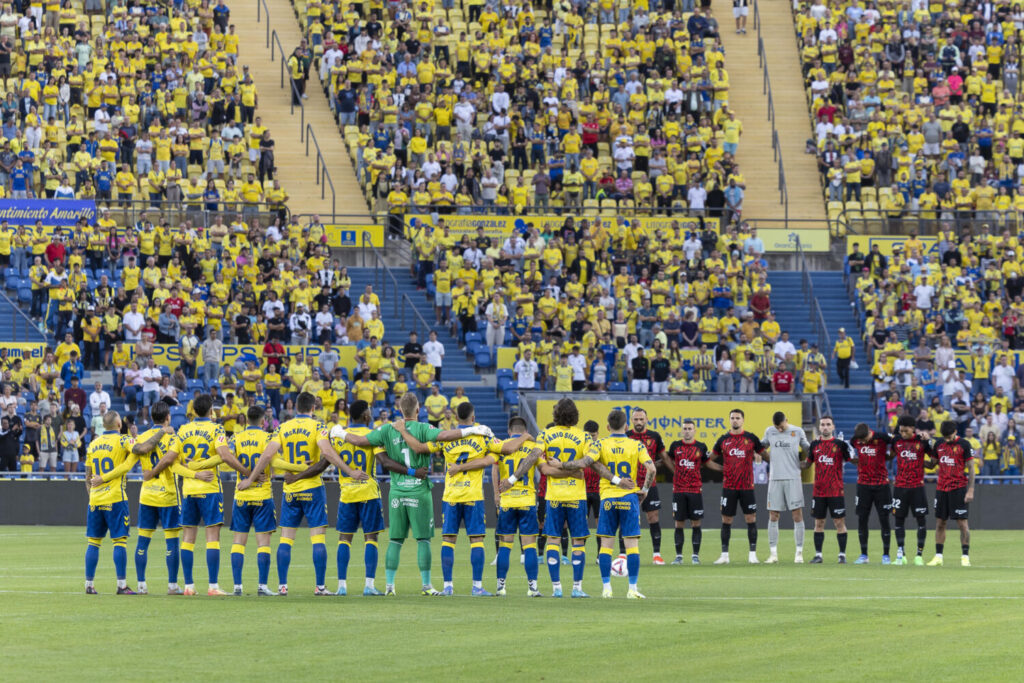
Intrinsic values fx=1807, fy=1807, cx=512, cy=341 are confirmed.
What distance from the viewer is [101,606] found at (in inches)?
723

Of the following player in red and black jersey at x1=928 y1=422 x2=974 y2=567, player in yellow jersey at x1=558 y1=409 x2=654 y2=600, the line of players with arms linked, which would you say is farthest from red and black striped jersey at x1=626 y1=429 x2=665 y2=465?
player in yellow jersey at x1=558 y1=409 x2=654 y2=600

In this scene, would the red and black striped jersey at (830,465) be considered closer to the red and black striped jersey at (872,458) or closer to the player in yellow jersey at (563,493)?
the red and black striped jersey at (872,458)

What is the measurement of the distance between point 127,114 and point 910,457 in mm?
25342

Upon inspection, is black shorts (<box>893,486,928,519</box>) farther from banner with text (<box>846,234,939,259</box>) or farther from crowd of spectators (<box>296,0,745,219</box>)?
crowd of spectators (<box>296,0,745,219</box>)

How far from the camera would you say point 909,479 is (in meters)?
25.8

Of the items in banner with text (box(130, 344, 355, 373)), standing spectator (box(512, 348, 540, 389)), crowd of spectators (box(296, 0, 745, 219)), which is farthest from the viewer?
crowd of spectators (box(296, 0, 745, 219))

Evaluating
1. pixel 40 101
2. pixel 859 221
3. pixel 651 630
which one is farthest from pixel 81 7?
pixel 651 630

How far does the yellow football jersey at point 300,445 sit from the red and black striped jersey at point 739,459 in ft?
26.9

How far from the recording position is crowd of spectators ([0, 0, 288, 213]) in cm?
4341

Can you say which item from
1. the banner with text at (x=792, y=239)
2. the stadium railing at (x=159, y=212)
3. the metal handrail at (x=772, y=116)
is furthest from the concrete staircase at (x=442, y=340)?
the metal handrail at (x=772, y=116)

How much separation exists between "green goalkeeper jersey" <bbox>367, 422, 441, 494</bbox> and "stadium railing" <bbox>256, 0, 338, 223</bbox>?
25210 millimetres

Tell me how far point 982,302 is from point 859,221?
5024 millimetres

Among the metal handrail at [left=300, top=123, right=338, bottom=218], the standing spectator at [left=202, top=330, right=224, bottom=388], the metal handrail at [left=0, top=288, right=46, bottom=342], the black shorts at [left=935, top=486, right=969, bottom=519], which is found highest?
the metal handrail at [left=300, top=123, right=338, bottom=218]

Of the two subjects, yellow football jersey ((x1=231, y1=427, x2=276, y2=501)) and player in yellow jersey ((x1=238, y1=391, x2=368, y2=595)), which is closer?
player in yellow jersey ((x1=238, y1=391, x2=368, y2=595))
